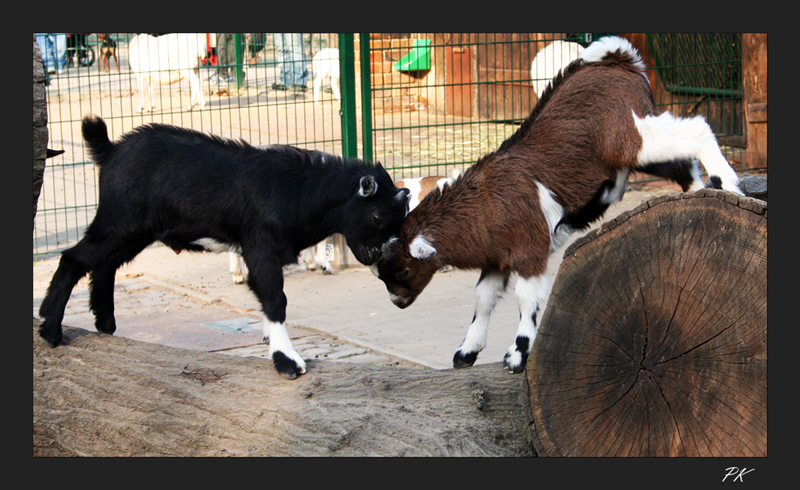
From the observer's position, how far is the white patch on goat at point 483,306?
452 cm

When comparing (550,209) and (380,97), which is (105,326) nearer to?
(550,209)

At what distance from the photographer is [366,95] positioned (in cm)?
845

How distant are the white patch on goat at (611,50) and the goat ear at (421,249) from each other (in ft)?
4.95

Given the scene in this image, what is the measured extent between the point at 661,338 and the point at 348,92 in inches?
222

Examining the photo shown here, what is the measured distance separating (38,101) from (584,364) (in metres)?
3.06

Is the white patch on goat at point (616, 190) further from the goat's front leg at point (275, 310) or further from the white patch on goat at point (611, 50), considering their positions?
the goat's front leg at point (275, 310)

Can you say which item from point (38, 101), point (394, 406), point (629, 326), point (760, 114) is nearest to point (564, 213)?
point (629, 326)

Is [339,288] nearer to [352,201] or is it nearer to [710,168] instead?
[352,201]

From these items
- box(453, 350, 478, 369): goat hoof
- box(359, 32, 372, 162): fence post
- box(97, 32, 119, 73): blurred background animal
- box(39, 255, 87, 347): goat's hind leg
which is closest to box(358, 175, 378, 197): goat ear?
box(453, 350, 478, 369): goat hoof

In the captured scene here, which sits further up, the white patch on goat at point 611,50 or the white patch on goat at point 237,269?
the white patch on goat at point 611,50

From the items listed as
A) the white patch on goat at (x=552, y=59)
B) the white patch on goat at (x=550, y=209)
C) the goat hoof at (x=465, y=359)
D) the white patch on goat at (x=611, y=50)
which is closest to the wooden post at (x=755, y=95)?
the white patch on goat at (x=552, y=59)

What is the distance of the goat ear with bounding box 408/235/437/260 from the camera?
4227mm

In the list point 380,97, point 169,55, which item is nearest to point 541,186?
point 380,97

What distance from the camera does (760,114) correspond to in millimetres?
10445
